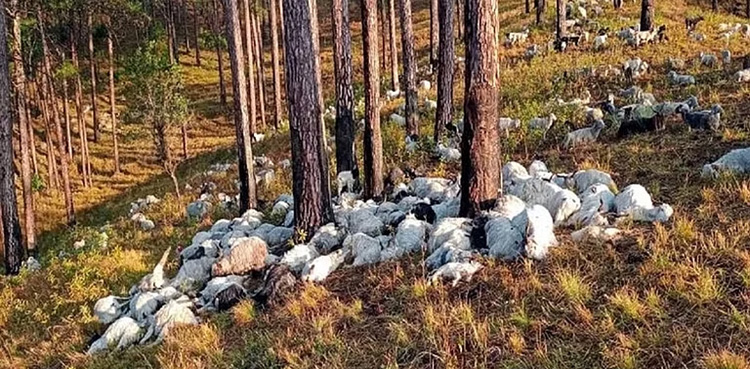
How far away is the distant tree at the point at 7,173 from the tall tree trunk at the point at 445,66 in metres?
8.88

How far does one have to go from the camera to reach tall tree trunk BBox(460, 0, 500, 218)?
21.0 ft

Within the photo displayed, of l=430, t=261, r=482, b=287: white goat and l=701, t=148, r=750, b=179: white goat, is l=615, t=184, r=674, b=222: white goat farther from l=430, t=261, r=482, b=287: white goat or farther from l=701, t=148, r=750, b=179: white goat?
l=430, t=261, r=482, b=287: white goat

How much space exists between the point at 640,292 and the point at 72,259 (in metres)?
10.5

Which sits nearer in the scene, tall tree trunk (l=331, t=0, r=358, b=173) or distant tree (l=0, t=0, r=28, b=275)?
tall tree trunk (l=331, t=0, r=358, b=173)

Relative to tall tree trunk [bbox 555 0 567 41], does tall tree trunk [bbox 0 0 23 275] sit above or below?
below

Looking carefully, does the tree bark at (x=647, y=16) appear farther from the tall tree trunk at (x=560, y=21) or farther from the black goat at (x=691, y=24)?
the tall tree trunk at (x=560, y=21)

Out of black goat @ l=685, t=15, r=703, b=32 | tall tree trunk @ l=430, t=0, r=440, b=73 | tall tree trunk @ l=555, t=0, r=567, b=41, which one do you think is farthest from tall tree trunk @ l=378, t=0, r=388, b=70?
black goat @ l=685, t=15, r=703, b=32

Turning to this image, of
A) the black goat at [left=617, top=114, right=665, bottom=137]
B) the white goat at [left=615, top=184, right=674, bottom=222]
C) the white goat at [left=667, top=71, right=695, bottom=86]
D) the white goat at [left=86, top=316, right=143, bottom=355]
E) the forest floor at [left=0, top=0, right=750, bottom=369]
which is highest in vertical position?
the white goat at [left=667, top=71, right=695, bottom=86]

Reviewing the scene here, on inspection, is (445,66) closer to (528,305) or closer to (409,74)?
(409,74)

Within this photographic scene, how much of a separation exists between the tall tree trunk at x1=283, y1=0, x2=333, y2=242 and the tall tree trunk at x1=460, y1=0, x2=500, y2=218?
211cm

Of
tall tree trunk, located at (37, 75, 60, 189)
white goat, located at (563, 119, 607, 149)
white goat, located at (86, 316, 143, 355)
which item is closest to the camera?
white goat, located at (86, 316, 143, 355)

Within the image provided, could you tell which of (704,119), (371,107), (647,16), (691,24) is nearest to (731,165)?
(704,119)

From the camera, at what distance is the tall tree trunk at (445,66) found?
1216cm

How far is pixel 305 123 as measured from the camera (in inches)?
306
